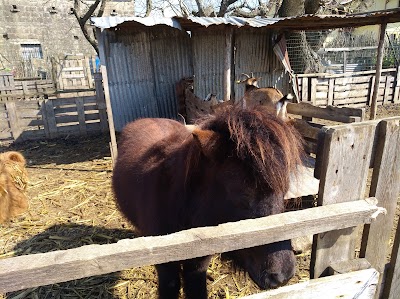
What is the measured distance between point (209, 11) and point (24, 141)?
1101cm

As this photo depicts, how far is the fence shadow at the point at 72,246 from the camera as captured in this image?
3.34m

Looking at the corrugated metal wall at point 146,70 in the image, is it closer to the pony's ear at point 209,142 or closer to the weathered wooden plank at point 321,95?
the weathered wooden plank at point 321,95

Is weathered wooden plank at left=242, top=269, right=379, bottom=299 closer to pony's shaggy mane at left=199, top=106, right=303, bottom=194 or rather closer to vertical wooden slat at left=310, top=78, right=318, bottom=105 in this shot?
pony's shaggy mane at left=199, top=106, right=303, bottom=194

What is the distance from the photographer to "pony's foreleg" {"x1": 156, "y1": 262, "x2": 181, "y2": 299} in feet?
8.07

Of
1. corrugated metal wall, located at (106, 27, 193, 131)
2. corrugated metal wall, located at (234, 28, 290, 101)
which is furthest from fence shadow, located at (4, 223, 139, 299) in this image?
corrugated metal wall, located at (234, 28, 290, 101)

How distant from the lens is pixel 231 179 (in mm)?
1673

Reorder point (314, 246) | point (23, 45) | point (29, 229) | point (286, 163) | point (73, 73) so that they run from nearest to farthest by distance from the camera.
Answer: point (286, 163) → point (314, 246) → point (29, 229) → point (73, 73) → point (23, 45)

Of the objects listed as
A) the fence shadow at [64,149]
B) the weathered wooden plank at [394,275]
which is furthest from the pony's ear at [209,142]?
the fence shadow at [64,149]

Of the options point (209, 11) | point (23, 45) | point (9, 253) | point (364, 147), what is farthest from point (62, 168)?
point (23, 45)

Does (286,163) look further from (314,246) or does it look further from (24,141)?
(24,141)

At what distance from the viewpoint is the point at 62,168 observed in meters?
7.13

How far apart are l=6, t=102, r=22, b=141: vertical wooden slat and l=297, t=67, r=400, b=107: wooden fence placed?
30.6 feet

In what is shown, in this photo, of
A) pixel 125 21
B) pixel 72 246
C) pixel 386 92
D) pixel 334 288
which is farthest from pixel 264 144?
pixel 386 92

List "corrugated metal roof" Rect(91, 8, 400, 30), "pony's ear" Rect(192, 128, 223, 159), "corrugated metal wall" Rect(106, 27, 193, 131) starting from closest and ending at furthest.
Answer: "pony's ear" Rect(192, 128, 223, 159) < "corrugated metal roof" Rect(91, 8, 400, 30) < "corrugated metal wall" Rect(106, 27, 193, 131)
